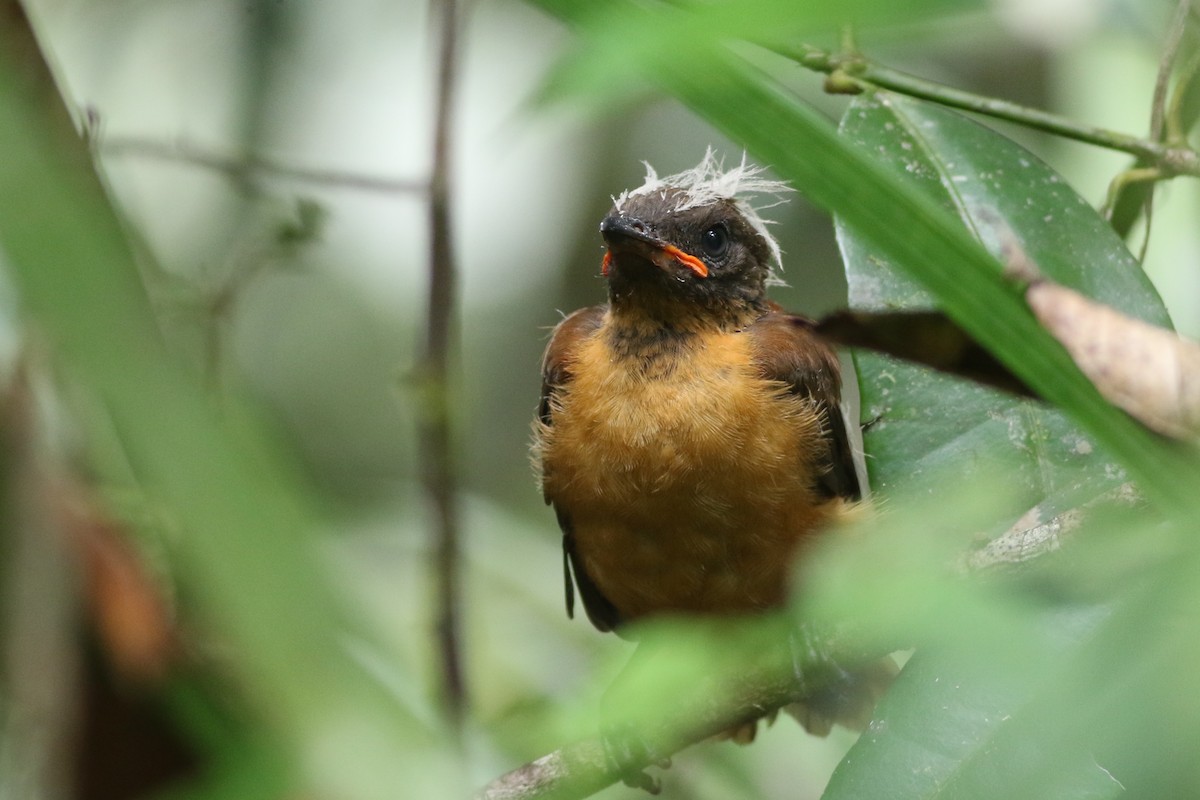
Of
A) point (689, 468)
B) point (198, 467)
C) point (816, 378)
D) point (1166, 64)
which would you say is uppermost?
point (198, 467)

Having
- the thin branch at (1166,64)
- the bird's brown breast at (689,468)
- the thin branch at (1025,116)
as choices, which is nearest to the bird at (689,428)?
the bird's brown breast at (689,468)

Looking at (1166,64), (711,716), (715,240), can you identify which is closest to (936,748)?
(711,716)

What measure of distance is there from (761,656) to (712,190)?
8.67ft

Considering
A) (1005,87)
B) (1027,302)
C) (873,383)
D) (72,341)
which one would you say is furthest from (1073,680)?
(1005,87)

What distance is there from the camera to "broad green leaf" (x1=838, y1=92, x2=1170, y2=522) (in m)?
2.40

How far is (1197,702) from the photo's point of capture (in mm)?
668

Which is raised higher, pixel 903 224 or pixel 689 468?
pixel 903 224

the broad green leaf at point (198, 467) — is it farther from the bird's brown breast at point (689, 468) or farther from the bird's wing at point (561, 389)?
the bird's wing at point (561, 389)

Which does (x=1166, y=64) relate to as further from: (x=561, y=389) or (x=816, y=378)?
(x=561, y=389)

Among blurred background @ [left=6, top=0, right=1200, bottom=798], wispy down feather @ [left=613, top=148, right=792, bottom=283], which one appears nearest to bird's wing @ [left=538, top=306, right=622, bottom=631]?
blurred background @ [left=6, top=0, right=1200, bottom=798]

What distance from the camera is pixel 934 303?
2.29m

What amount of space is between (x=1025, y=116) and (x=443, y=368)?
162cm

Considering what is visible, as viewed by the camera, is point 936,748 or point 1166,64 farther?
point 1166,64

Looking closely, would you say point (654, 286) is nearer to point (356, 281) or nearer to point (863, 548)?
point (863, 548)
